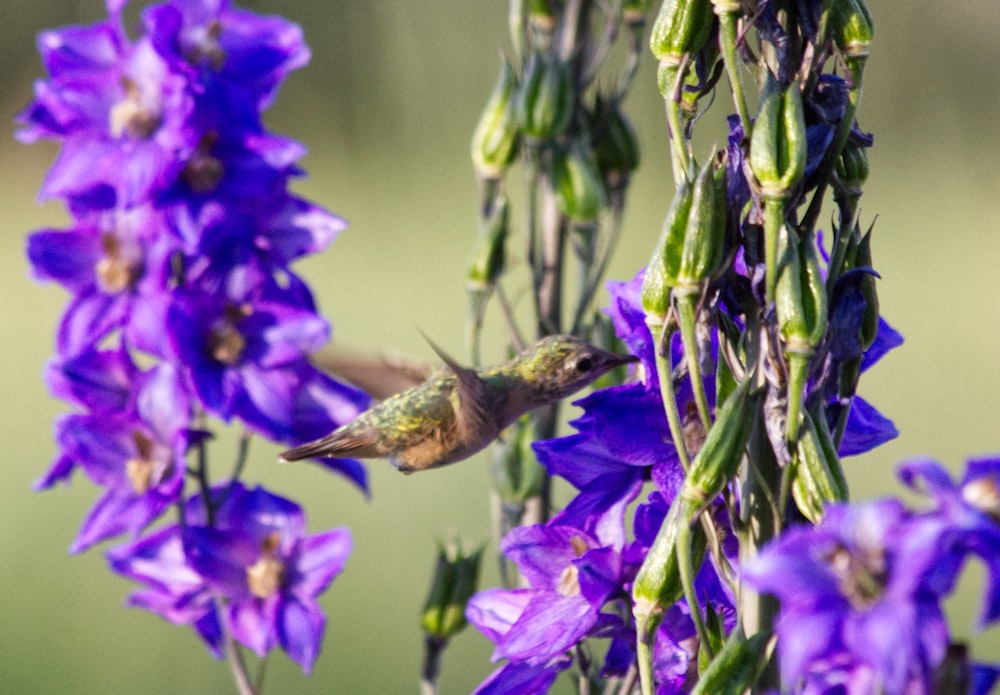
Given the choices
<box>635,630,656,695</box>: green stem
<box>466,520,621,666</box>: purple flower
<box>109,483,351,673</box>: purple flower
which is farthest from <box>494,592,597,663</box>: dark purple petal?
<box>109,483,351,673</box>: purple flower

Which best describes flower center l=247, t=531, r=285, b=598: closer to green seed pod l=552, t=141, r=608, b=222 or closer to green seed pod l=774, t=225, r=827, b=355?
green seed pod l=552, t=141, r=608, b=222

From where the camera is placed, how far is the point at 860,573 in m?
0.38

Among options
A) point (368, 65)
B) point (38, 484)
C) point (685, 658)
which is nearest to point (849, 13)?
point (685, 658)

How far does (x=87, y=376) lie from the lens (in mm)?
919

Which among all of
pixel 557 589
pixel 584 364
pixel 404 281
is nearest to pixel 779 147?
pixel 557 589

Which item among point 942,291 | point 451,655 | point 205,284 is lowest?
point 451,655

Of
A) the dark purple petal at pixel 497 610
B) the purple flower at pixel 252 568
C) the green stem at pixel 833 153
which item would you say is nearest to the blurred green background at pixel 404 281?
the purple flower at pixel 252 568

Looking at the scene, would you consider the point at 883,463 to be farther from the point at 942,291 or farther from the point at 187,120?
the point at 187,120

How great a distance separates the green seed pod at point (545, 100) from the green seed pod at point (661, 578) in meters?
0.55

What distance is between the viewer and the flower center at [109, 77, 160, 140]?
925 millimetres

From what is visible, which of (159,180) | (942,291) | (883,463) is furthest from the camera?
(942,291)

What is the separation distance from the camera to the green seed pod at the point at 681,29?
507 millimetres

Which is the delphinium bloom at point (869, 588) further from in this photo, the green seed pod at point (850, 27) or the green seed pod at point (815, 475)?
the green seed pod at point (850, 27)

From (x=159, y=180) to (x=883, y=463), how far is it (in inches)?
94.8
